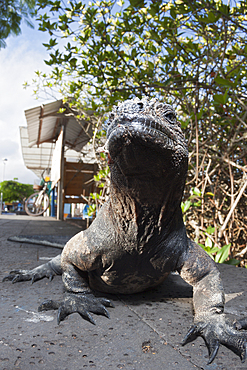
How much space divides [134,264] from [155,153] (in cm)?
80

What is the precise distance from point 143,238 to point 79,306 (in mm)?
587

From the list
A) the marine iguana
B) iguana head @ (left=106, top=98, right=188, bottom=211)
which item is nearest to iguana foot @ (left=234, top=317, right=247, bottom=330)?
the marine iguana

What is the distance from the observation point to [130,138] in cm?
138

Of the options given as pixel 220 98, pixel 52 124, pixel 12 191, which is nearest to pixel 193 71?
pixel 220 98

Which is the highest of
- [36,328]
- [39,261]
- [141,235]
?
[141,235]

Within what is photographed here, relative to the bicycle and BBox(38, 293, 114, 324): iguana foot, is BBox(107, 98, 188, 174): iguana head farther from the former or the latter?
the bicycle

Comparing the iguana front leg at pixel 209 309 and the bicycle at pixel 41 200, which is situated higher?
the iguana front leg at pixel 209 309

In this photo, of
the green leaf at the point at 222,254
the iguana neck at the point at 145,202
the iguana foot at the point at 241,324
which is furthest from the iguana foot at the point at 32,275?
the green leaf at the point at 222,254

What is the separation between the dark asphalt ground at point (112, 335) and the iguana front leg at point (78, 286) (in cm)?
5

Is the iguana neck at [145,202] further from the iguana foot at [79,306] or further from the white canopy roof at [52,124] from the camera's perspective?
the white canopy roof at [52,124]

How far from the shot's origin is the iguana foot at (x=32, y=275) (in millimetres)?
2518

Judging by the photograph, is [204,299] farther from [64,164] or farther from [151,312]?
[64,164]

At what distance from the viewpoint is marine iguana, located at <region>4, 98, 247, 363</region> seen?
1.45 metres

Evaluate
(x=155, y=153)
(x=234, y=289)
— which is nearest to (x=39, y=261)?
(x=234, y=289)
